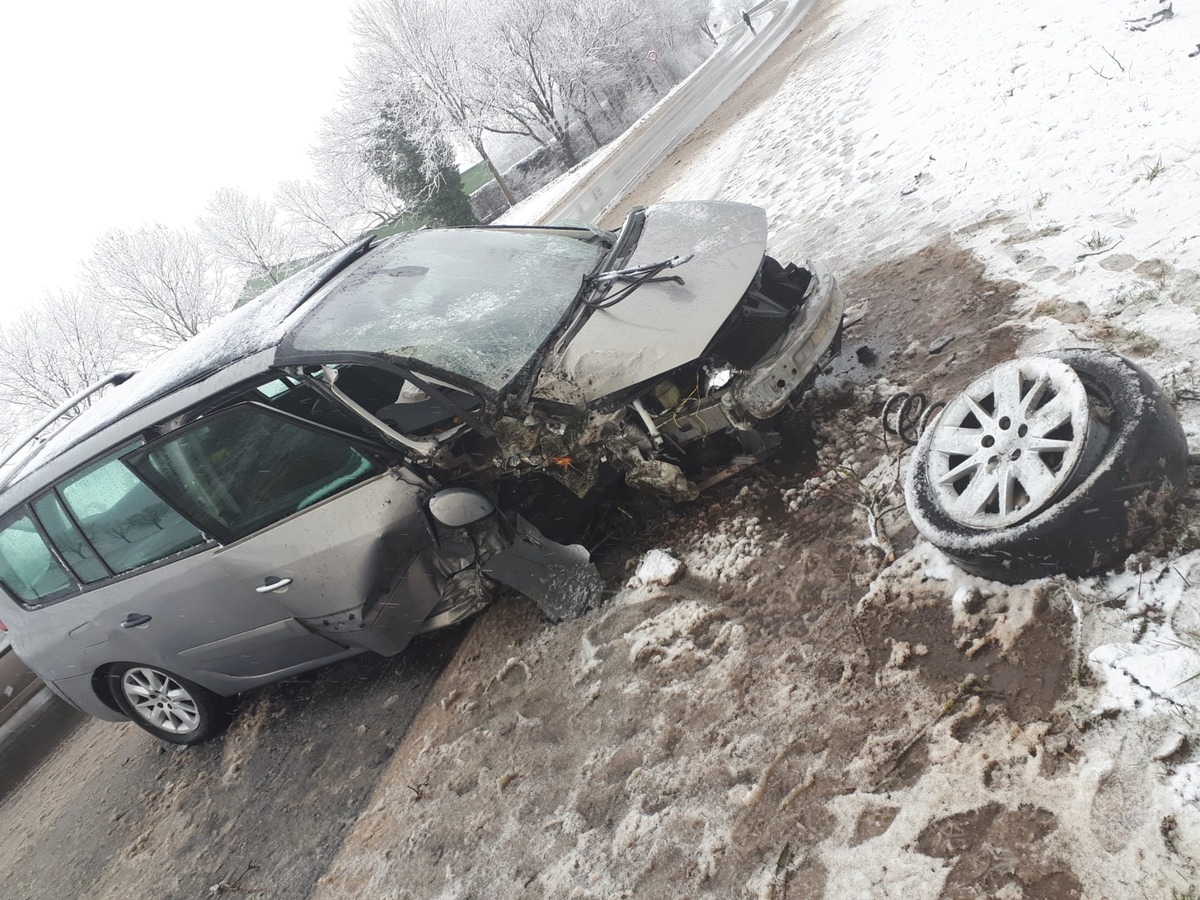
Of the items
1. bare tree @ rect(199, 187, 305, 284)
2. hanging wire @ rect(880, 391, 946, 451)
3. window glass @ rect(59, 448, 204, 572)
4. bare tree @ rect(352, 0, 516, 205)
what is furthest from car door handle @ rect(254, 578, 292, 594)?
bare tree @ rect(199, 187, 305, 284)

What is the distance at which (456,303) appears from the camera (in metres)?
3.63

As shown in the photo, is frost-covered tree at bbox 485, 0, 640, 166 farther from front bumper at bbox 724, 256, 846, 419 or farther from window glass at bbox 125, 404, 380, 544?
window glass at bbox 125, 404, 380, 544

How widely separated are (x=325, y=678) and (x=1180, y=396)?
4.64 m

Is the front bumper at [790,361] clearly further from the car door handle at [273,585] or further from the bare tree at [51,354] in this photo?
the bare tree at [51,354]

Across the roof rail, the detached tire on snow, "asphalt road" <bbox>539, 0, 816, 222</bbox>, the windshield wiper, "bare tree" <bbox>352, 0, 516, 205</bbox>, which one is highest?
"bare tree" <bbox>352, 0, 516, 205</bbox>

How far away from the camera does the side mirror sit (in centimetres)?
331

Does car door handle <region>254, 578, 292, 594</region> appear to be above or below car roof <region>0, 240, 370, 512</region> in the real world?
below

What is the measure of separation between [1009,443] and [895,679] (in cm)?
90

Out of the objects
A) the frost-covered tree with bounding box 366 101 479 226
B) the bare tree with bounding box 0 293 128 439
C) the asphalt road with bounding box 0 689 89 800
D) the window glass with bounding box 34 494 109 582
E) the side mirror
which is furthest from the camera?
the frost-covered tree with bounding box 366 101 479 226

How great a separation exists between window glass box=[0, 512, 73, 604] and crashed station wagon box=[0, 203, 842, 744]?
0.02 m

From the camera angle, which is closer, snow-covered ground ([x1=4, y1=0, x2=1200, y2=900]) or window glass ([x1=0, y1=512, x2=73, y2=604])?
snow-covered ground ([x1=4, y1=0, x2=1200, y2=900])

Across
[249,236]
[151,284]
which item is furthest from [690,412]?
[249,236]

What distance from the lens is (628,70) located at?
123 feet

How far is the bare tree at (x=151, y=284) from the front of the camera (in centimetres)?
3088
